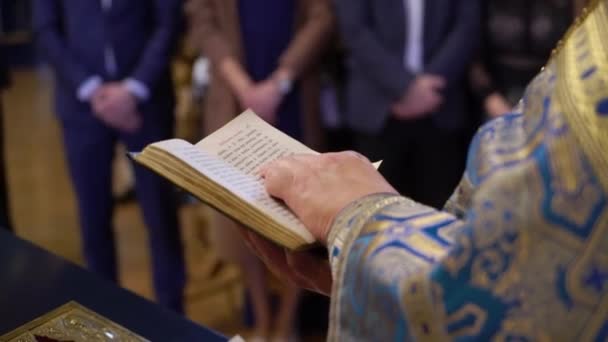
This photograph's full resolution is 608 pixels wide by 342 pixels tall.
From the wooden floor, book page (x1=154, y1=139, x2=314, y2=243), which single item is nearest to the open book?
book page (x1=154, y1=139, x2=314, y2=243)

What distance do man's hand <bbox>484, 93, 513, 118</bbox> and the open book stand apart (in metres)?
1.50

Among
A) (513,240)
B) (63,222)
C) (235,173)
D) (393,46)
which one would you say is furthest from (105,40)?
(513,240)

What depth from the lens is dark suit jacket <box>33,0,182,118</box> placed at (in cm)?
268

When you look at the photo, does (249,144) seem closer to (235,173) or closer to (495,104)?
(235,173)

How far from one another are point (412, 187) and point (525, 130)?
190 cm

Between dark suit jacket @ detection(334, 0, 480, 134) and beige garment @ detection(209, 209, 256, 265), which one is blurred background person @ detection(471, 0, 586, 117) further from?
beige garment @ detection(209, 209, 256, 265)

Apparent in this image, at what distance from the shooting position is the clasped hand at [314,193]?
1.06 meters

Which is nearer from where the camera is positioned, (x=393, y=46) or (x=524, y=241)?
(x=524, y=241)

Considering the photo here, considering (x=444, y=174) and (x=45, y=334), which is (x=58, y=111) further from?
(x=45, y=334)

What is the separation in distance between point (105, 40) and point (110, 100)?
0.19 meters

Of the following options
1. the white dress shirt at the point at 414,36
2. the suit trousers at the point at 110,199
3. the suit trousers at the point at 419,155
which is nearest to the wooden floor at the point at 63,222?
the suit trousers at the point at 110,199

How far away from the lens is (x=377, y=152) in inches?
106

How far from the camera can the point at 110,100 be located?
8.69 ft

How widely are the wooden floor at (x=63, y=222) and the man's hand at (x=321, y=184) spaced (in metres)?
1.95
